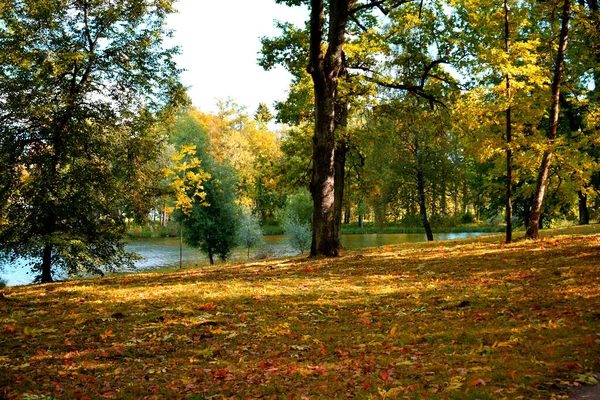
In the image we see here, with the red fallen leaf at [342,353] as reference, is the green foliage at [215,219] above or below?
above

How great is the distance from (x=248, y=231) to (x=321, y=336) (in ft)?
80.6

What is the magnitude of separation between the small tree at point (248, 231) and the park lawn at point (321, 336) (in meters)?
18.6

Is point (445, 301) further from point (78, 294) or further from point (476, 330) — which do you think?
point (78, 294)

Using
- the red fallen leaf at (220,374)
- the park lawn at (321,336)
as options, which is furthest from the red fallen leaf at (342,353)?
the red fallen leaf at (220,374)

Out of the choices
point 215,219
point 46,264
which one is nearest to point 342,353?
point 46,264

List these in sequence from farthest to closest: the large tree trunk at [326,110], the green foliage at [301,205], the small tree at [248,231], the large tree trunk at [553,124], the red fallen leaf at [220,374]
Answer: the green foliage at [301,205] → the small tree at [248,231] → the large tree trunk at [326,110] → the large tree trunk at [553,124] → the red fallen leaf at [220,374]

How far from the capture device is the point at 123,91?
15.5 meters

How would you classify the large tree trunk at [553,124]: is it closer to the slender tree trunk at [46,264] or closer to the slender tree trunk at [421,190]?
the slender tree trunk at [421,190]

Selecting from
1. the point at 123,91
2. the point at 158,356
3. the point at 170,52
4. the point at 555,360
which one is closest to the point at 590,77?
the point at 170,52

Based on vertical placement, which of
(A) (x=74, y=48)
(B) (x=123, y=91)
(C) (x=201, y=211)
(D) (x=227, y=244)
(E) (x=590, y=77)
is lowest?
(D) (x=227, y=244)

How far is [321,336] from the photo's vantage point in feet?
20.5

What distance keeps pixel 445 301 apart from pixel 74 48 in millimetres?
12931

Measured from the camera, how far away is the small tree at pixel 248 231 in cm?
2919

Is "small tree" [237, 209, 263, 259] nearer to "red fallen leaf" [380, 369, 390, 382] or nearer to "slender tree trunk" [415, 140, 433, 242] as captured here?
"slender tree trunk" [415, 140, 433, 242]
